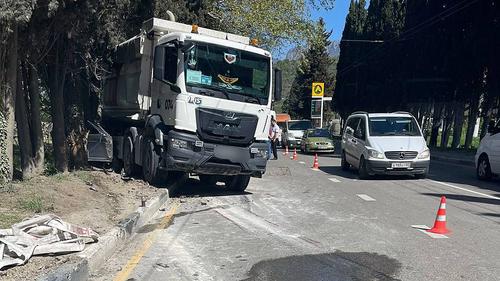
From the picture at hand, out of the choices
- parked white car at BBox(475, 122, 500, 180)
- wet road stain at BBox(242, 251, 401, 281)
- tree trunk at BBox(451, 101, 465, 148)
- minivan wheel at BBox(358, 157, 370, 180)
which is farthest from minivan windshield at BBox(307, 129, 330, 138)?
wet road stain at BBox(242, 251, 401, 281)

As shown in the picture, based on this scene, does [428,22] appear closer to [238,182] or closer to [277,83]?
[277,83]

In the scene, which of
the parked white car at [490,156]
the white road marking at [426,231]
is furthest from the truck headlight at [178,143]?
the parked white car at [490,156]

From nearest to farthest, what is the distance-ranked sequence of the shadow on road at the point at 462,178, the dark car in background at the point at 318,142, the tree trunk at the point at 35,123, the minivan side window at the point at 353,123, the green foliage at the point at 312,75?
1. the tree trunk at the point at 35,123
2. the shadow on road at the point at 462,178
3. the minivan side window at the point at 353,123
4. the dark car in background at the point at 318,142
5. the green foliage at the point at 312,75

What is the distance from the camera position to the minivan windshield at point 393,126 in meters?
16.2

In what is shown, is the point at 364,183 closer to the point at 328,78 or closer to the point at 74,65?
the point at 74,65

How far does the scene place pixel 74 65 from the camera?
43.2 feet

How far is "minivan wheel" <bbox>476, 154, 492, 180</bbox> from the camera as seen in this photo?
15.9 metres

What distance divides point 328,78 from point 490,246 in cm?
6630

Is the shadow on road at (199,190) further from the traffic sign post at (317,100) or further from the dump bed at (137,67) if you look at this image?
the traffic sign post at (317,100)

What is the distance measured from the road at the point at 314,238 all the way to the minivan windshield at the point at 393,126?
114 inches

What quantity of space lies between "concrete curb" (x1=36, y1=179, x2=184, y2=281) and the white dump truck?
197 centimetres

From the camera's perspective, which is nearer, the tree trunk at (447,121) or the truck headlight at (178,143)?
the truck headlight at (178,143)

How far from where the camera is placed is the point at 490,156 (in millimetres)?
15648

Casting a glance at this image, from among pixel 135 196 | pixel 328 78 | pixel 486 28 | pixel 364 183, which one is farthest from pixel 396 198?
pixel 328 78
